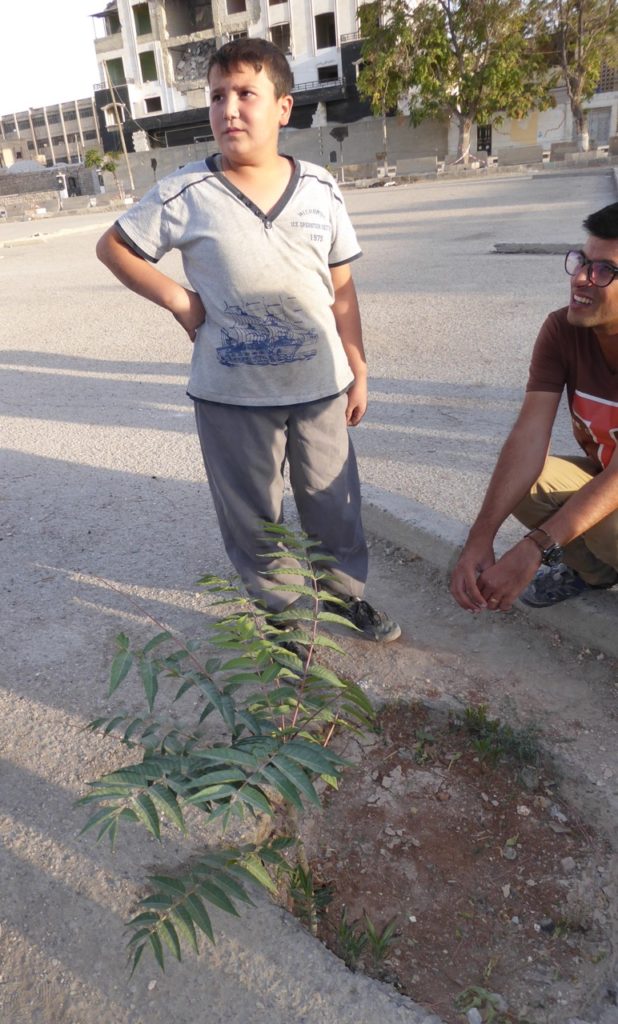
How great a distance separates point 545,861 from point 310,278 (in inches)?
69.2

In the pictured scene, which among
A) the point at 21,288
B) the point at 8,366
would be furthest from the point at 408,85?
the point at 8,366

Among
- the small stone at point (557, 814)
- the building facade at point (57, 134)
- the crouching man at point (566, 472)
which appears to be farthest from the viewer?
the building facade at point (57, 134)

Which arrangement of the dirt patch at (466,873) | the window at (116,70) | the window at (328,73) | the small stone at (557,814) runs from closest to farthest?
1. the dirt patch at (466,873)
2. the small stone at (557,814)
3. the window at (328,73)
4. the window at (116,70)

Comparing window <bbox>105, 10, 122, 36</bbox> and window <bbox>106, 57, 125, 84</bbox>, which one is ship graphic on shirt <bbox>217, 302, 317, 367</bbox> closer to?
window <bbox>106, 57, 125, 84</bbox>

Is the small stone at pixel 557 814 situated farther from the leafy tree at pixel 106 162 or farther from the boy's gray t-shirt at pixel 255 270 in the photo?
the leafy tree at pixel 106 162

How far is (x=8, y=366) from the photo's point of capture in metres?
7.14

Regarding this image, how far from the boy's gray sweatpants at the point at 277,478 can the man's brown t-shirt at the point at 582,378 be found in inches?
28.2

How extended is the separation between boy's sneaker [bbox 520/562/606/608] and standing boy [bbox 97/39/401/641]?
1.92ft

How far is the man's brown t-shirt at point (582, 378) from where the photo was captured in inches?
99.0

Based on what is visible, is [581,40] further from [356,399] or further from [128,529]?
[356,399]

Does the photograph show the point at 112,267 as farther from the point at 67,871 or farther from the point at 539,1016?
the point at 539,1016

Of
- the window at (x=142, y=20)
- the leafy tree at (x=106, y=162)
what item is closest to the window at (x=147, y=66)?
the window at (x=142, y=20)

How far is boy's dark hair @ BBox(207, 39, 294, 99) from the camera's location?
2145mm

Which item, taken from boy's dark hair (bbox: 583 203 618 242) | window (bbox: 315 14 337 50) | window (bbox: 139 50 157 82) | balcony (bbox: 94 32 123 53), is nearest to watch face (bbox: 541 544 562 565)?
boy's dark hair (bbox: 583 203 618 242)
